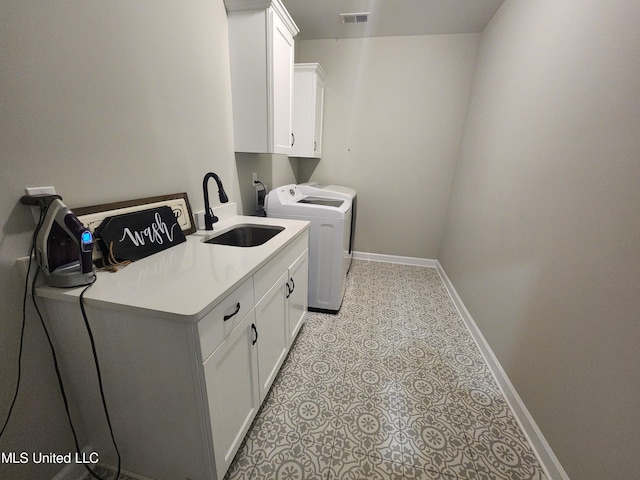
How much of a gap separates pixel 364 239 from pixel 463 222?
1.26m

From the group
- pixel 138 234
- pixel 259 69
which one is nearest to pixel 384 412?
pixel 138 234

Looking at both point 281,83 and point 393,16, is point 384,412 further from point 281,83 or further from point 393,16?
point 393,16

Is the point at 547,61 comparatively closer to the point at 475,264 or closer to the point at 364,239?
the point at 475,264

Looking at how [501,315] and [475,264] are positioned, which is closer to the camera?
[501,315]

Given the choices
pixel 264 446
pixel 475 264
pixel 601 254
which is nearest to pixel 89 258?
pixel 264 446

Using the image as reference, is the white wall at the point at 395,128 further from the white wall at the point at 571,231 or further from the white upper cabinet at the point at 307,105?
the white wall at the point at 571,231

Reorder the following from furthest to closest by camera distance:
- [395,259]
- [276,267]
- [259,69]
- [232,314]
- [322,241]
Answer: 1. [395,259]
2. [322,241]
3. [259,69]
4. [276,267]
5. [232,314]

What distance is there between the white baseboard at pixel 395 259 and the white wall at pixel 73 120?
2.58 m

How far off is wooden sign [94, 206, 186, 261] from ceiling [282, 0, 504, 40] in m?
2.18

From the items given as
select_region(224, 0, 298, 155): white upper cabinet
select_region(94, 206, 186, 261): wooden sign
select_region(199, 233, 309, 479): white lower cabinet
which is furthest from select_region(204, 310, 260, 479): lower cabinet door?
select_region(224, 0, 298, 155): white upper cabinet

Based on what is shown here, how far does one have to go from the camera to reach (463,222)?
2.57 metres

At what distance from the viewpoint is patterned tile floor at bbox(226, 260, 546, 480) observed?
117 centimetres

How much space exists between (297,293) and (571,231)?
1435mm
